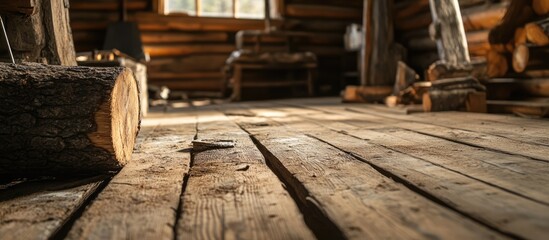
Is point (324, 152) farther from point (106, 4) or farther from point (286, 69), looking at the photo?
point (106, 4)

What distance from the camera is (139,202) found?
130cm

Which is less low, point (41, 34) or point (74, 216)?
point (41, 34)

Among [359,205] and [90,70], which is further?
[90,70]

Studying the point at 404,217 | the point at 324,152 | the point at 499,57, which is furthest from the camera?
the point at 499,57

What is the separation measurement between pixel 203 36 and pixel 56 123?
8077 mm

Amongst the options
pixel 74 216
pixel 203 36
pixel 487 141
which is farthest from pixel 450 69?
pixel 203 36

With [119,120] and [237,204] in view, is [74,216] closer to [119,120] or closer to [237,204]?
[237,204]

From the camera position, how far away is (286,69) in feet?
27.8

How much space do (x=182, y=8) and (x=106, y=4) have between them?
2181 millimetres

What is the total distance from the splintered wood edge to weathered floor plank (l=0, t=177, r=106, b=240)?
148 mm

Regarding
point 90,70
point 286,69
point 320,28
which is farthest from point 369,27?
point 90,70

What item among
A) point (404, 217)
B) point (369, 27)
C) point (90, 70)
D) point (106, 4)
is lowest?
point (404, 217)

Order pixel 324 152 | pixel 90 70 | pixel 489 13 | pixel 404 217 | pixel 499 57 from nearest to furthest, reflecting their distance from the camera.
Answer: pixel 404 217 → pixel 90 70 → pixel 324 152 → pixel 499 57 → pixel 489 13

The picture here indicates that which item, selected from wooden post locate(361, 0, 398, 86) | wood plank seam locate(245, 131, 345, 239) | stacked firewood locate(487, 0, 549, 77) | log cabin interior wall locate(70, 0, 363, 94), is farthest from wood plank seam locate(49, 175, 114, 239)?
log cabin interior wall locate(70, 0, 363, 94)
